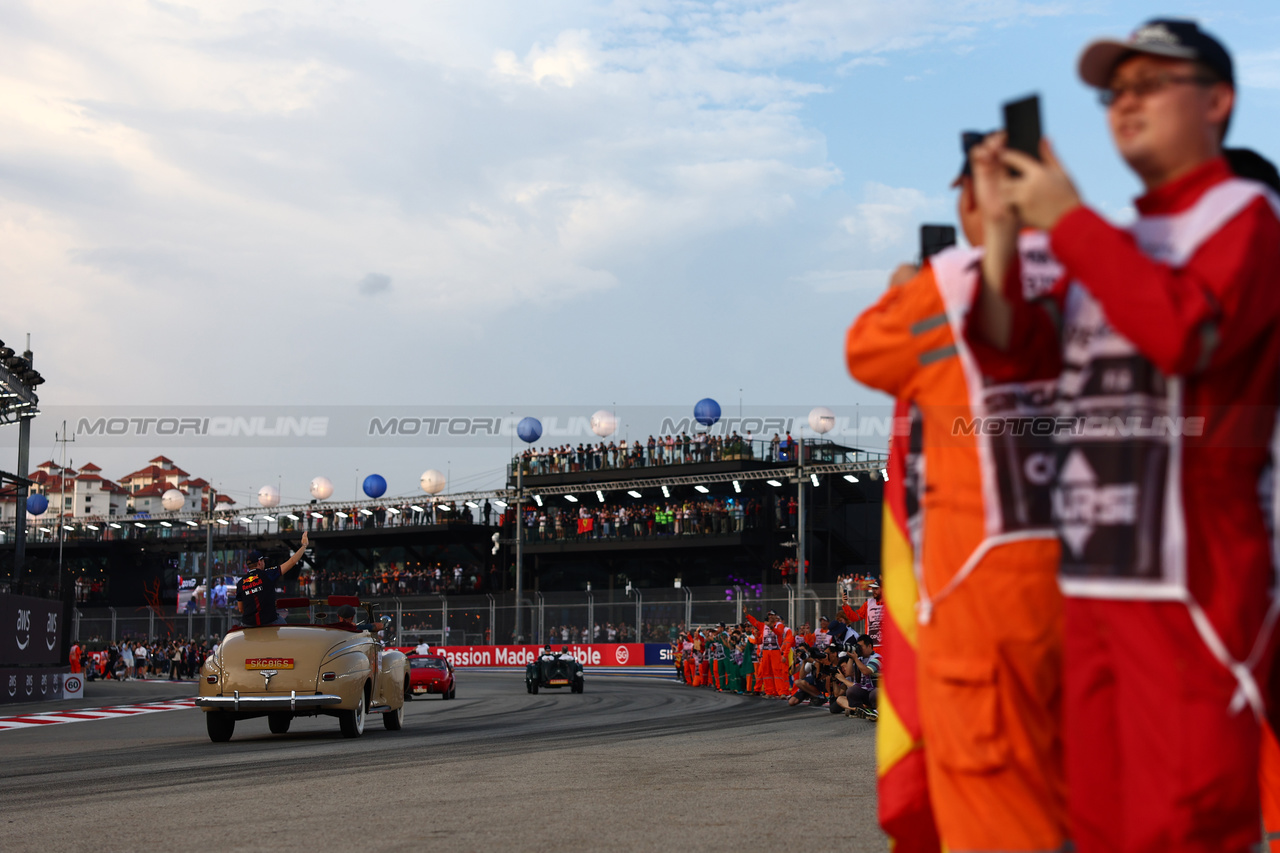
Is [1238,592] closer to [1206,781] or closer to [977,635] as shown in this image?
[1206,781]

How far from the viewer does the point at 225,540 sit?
7138 centimetres

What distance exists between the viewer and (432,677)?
2722 cm

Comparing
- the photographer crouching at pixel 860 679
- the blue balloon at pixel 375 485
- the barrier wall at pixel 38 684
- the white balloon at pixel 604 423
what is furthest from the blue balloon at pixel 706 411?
the photographer crouching at pixel 860 679

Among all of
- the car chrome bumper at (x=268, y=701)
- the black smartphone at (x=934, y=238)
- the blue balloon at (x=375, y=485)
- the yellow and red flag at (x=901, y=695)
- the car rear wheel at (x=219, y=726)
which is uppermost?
the blue balloon at (x=375, y=485)

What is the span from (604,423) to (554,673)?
2108cm

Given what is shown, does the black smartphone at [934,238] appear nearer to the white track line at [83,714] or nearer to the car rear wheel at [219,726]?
the car rear wheel at [219,726]

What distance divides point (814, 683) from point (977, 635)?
19.0 metres

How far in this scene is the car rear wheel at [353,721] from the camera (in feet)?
47.1

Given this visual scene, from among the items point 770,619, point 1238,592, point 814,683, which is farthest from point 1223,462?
point 770,619

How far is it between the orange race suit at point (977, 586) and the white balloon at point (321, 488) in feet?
205

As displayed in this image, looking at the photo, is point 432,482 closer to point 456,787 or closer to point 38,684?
point 38,684

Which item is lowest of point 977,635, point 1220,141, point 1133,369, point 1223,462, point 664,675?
point 664,675

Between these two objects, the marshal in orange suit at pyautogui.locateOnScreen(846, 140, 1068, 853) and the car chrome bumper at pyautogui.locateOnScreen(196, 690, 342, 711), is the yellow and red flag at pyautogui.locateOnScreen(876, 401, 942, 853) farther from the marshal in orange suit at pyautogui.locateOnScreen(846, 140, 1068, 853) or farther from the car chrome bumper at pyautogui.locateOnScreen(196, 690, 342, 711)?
the car chrome bumper at pyautogui.locateOnScreen(196, 690, 342, 711)

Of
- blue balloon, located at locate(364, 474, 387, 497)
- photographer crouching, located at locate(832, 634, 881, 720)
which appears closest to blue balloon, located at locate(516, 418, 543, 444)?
blue balloon, located at locate(364, 474, 387, 497)
